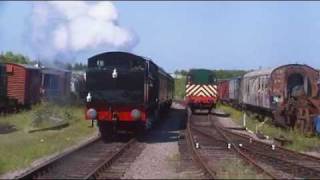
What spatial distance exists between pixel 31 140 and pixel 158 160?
6.68 meters

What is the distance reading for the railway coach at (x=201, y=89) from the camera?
1706 inches

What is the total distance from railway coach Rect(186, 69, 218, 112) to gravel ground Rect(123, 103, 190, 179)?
638 inches

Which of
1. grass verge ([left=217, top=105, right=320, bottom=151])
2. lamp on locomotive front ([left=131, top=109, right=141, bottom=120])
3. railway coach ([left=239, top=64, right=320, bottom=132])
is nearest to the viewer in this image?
grass verge ([left=217, top=105, right=320, bottom=151])

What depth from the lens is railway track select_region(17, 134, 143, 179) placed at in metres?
13.9

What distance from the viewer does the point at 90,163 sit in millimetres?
16359

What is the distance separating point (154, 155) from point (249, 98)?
21.8 metres

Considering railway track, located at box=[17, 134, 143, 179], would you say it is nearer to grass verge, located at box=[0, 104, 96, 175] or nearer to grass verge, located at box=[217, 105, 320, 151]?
grass verge, located at box=[0, 104, 96, 175]

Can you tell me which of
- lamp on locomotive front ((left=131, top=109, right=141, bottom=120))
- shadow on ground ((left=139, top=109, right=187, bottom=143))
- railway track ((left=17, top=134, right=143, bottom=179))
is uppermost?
lamp on locomotive front ((left=131, top=109, right=141, bottom=120))

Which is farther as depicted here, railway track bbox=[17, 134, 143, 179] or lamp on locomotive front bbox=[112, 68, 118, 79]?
lamp on locomotive front bbox=[112, 68, 118, 79]

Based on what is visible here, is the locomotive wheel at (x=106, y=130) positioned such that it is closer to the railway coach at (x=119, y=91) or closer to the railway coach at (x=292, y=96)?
the railway coach at (x=119, y=91)

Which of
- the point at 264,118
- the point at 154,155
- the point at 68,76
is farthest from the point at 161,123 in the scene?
the point at 68,76

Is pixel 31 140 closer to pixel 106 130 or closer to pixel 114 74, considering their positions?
pixel 106 130

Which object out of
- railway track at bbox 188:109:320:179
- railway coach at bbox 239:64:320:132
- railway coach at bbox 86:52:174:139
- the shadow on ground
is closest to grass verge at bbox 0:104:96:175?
railway coach at bbox 86:52:174:139

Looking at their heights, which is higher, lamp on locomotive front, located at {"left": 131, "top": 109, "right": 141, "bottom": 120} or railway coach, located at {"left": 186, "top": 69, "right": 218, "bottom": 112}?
railway coach, located at {"left": 186, "top": 69, "right": 218, "bottom": 112}
